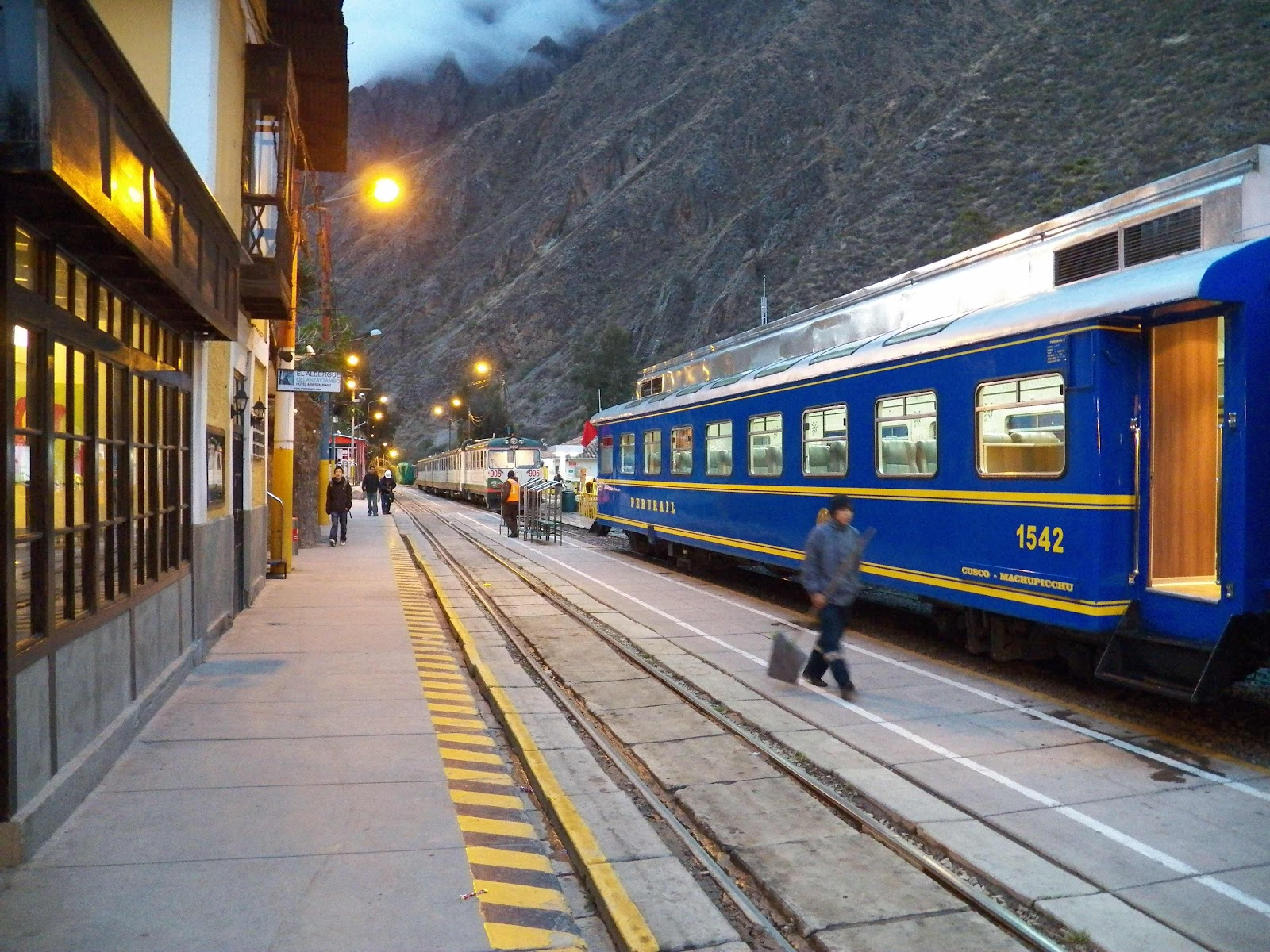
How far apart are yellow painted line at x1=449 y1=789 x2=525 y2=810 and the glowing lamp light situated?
35.1 feet

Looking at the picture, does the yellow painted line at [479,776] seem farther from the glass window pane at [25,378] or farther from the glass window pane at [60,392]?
the glass window pane at [25,378]

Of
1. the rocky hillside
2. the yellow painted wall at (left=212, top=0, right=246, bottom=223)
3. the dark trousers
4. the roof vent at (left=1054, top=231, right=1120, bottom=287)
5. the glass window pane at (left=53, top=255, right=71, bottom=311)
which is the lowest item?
the dark trousers

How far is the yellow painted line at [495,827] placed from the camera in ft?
19.1

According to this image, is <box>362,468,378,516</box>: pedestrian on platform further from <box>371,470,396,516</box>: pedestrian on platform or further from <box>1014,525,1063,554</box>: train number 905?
<box>1014,525,1063,554</box>: train number 905

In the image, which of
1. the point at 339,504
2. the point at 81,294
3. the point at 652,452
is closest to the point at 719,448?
the point at 652,452

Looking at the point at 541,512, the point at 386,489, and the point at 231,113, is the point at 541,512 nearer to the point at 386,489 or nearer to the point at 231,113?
the point at 386,489

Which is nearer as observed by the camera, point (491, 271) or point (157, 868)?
point (157, 868)

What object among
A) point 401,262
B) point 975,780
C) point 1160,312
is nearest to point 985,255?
point 1160,312

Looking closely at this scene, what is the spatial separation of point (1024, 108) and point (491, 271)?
78126 millimetres

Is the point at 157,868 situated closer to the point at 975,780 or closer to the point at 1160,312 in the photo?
the point at 975,780

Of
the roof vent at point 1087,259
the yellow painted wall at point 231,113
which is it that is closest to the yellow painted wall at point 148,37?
the yellow painted wall at point 231,113

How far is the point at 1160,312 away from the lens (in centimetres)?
776

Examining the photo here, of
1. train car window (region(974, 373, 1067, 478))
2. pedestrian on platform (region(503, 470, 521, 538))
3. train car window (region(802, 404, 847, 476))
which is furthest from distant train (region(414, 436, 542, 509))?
train car window (region(974, 373, 1067, 478))

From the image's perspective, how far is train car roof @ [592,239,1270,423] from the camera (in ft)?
23.6
